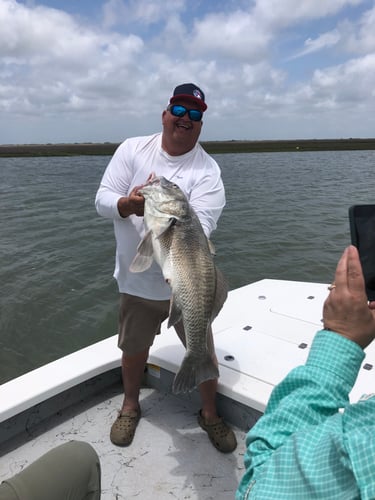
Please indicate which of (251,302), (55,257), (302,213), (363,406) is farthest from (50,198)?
(363,406)

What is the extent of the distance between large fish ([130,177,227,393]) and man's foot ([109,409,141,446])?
3.26 feet

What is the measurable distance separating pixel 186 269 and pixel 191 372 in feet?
2.47

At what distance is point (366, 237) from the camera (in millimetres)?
1784

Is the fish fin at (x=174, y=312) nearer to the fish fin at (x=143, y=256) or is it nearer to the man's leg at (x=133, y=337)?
the fish fin at (x=143, y=256)

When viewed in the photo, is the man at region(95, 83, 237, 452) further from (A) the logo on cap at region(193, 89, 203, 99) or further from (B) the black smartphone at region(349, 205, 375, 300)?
(B) the black smartphone at region(349, 205, 375, 300)

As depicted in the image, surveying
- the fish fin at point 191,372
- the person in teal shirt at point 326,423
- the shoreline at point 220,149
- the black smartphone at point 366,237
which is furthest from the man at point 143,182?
the shoreline at point 220,149

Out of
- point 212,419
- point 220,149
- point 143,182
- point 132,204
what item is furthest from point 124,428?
point 220,149

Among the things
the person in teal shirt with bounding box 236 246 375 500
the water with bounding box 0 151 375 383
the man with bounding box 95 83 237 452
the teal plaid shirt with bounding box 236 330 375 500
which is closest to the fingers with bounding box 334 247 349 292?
the person in teal shirt with bounding box 236 246 375 500

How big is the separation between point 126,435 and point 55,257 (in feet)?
30.3

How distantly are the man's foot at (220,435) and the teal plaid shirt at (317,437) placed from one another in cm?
220

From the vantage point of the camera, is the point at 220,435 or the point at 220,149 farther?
the point at 220,149

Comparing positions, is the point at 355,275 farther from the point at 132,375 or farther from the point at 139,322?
the point at 132,375

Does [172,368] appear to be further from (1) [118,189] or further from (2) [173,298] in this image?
(1) [118,189]

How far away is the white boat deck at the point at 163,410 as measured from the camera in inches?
126
